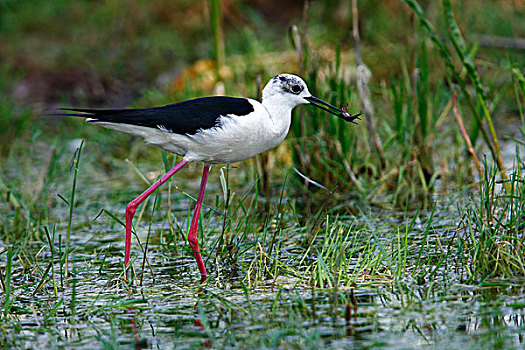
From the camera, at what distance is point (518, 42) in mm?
8500

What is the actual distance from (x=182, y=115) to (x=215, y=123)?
8.3 inches

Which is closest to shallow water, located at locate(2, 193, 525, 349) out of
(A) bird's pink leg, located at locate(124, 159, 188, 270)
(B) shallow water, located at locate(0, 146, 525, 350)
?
(B) shallow water, located at locate(0, 146, 525, 350)

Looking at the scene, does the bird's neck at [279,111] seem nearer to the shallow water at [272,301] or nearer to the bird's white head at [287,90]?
the bird's white head at [287,90]

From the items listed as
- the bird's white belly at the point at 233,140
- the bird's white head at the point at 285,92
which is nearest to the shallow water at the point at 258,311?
the bird's white belly at the point at 233,140

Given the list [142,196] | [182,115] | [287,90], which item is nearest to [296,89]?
[287,90]

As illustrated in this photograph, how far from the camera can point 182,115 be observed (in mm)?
4414

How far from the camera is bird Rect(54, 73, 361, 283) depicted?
4332mm

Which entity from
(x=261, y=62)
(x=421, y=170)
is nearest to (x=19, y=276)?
(x=421, y=170)

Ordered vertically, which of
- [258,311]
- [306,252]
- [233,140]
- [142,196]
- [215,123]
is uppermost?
[215,123]

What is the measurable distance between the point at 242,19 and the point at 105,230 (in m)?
7.29

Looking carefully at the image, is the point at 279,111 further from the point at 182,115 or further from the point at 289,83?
the point at 182,115

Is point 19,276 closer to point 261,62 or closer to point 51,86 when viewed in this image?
point 261,62

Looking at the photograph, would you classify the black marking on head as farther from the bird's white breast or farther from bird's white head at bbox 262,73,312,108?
the bird's white breast

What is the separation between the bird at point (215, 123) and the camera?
14.2ft
